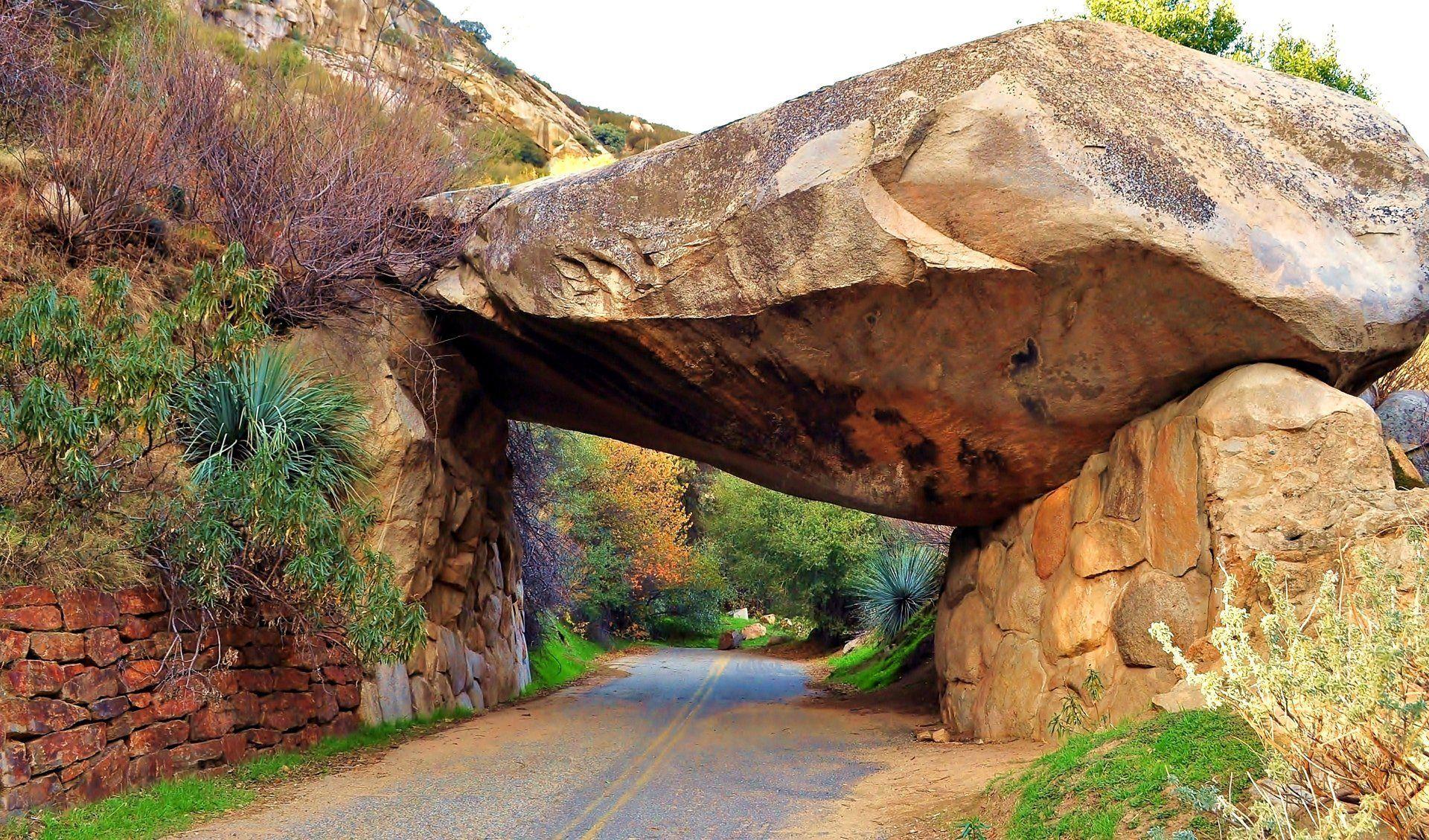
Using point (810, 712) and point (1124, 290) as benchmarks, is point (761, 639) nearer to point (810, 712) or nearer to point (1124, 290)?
point (810, 712)

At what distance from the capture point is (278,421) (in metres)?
9.71

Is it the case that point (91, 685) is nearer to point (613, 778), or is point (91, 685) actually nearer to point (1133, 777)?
point (613, 778)

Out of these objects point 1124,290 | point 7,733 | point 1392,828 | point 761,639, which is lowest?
point 761,639

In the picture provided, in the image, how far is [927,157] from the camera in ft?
30.6

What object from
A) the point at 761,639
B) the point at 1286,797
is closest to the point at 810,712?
the point at 1286,797

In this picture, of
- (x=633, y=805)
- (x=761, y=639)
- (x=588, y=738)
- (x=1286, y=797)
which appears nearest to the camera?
(x=1286, y=797)

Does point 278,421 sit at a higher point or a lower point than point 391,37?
lower

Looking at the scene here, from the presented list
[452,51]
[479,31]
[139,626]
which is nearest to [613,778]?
[139,626]

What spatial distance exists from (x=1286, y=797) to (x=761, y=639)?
3501 centimetres

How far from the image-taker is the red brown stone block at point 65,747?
22.2 feet

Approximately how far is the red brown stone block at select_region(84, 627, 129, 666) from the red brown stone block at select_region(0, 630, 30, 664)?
529 millimetres

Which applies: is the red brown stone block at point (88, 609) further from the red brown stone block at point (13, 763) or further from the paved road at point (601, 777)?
the paved road at point (601, 777)

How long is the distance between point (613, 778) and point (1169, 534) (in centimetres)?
553

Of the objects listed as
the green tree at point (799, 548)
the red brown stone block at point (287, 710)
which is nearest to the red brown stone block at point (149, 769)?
the red brown stone block at point (287, 710)
